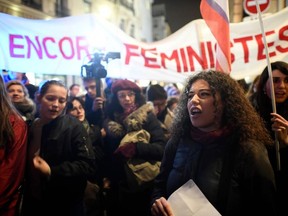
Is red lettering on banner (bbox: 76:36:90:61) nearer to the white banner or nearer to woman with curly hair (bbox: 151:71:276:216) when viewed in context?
the white banner

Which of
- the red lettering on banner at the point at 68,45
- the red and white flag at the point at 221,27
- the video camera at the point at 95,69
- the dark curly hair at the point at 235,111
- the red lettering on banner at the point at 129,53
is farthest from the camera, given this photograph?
the red lettering on banner at the point at 129,53

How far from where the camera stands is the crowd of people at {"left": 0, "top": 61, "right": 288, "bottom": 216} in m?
1.70

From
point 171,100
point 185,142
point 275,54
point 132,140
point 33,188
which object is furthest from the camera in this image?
point 171,100

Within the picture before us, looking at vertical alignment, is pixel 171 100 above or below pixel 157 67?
below

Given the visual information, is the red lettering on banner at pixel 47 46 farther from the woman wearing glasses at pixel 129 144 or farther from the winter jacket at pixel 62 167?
the winter jacket at pixel 62 167

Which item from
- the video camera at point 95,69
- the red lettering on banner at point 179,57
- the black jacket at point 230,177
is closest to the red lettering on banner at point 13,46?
the video camera at point 95,69

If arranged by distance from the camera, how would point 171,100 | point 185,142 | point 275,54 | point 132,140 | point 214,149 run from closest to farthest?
point 214,149
point 185,142
point 132,140
point 275,54
point 171,100

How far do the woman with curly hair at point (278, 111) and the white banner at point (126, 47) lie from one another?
119cm

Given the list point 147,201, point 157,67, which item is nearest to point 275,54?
point 157,67

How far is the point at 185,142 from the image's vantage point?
6.40 feet

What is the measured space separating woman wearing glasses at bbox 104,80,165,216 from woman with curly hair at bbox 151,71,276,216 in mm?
995

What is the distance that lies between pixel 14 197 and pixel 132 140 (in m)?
1.28

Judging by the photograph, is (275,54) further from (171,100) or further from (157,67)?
(171,100)

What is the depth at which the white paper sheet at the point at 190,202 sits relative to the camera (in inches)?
65.5
